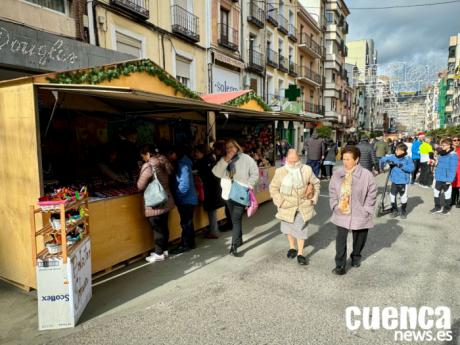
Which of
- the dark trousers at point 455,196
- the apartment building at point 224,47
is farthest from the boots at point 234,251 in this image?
the apartment building at point 224,47

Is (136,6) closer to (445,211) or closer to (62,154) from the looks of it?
(62,154)

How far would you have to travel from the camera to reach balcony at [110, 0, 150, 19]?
930 centimetres

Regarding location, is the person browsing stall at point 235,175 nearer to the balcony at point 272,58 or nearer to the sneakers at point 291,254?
the sneakers at point 291,254

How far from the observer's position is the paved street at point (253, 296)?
2805mm

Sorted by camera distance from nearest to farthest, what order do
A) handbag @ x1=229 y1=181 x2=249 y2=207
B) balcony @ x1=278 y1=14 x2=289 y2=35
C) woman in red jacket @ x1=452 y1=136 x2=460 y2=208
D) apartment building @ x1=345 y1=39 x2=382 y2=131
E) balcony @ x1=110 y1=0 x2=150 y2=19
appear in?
handbag @ x1=229 y1=181 x2=249 y2=207 < woman in red jacket @ x1=452 y1=136 x2=460 y2=208 < balcony @ x1=110 y1=0 x2=150 y2=19 < balcony @ x1=278 y1=14 x2=289 y2=35 < apartment building @ x1=345 y1=39 x2=382 y2=131

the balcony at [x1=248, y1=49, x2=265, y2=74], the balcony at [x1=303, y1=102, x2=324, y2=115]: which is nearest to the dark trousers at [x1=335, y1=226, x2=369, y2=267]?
the balcony at [x1=248, y1=49, x2=265, y2=74]

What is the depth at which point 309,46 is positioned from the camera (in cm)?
2653

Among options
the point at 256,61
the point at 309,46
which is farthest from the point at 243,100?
the point at 309,46

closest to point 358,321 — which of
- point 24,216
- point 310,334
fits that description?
point 310,334

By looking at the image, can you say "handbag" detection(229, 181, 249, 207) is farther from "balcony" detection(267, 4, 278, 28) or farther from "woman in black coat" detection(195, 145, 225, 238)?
"balcony" detection(267, 4, 278, 28)

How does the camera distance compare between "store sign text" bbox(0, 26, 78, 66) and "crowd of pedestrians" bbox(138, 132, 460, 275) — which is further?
"store sign text" bbox(0, 26, 78, 66)

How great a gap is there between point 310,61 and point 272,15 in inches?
385

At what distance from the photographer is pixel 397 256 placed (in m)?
4.60
